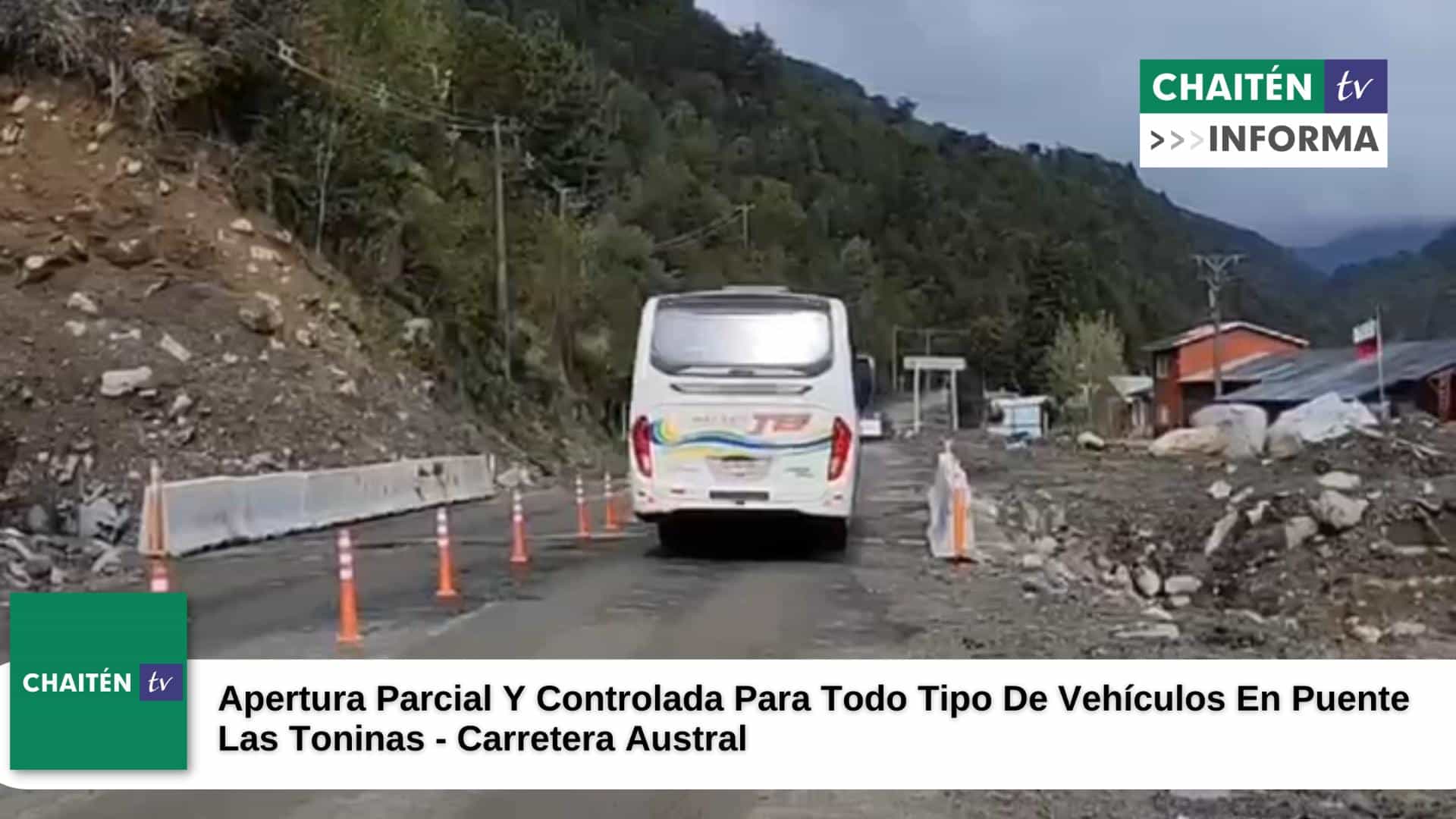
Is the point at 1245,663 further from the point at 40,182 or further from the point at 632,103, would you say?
the point at 632,103

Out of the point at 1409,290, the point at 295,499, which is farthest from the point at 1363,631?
the point at 1409,290

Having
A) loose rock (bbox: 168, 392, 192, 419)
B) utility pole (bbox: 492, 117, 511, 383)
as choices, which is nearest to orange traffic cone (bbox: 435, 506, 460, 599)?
loose rock (bbox: 168, 392, 192, 419)

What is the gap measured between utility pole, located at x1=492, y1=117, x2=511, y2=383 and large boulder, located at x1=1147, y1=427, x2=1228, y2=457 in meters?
18.7

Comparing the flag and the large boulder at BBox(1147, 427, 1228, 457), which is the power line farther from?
the large boulder at BBox(1147, 427, 1228, 457)

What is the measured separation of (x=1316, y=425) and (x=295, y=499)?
91.4 ft

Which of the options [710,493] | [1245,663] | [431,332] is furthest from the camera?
[431,332]

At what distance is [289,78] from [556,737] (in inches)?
1485

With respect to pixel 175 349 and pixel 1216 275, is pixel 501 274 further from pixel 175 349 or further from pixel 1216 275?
pixel 1216 275

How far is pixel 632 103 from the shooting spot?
117500 mm

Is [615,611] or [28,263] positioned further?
[28,263]

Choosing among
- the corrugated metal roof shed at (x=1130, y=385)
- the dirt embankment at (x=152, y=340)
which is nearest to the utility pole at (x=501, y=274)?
the dirt embankment at (x=152, y=340)

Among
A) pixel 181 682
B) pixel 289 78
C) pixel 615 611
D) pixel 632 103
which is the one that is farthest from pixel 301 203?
pixel 632 103

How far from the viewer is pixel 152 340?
3384 centimetres

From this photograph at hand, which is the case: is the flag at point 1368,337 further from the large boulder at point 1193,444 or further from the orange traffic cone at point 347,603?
the orange traffic cone at point 347,603
